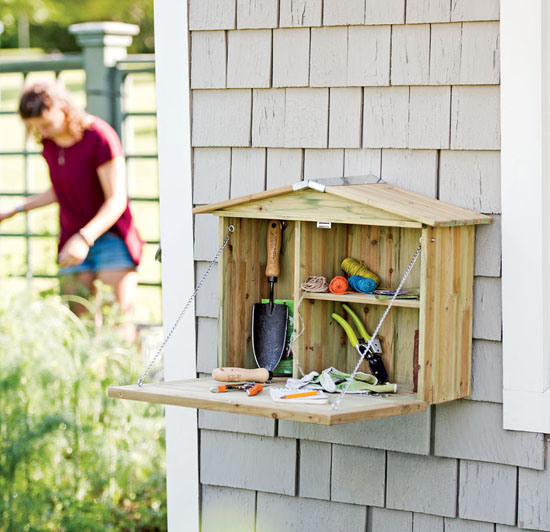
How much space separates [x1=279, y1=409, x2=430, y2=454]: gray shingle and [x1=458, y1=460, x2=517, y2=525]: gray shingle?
0.43 feet

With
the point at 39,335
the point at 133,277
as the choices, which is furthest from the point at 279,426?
the point at 133,277

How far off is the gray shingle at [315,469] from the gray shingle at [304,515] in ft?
0.10

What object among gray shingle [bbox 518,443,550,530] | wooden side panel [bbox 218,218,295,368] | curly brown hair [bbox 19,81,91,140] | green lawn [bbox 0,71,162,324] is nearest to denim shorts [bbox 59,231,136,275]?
green lawn [bbox 0,71,162,324]

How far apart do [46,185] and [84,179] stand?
4.12m

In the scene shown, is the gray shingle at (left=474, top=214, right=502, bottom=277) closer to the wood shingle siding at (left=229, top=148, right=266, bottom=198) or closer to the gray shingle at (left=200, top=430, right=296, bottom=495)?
the wood shingle siding at (left=229, top=148, right=266, bottom=198)

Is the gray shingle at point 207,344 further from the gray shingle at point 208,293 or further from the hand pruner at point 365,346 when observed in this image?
the hand pruner at point 365,346

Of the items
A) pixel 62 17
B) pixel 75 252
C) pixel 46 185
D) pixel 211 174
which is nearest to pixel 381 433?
pixel 211 174

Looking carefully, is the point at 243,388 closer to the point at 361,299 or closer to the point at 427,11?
the point at 361,299

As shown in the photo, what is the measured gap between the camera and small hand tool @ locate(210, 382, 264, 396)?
93.5 inches

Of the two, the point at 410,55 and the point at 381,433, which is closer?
the point at 410,55

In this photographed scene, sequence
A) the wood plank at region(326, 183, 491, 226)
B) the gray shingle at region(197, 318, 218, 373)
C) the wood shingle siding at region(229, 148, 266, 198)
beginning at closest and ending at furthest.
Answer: the wood plank at region(326, 183, 491, 226) → the wood shingle siding at region(229, 148, 266, 198) → the gray shingle at region(197, 318, 218, 373)

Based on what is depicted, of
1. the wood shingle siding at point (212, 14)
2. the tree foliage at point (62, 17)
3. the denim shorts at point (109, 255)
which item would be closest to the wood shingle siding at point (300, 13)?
the wood shingle siding at point (212, 14)

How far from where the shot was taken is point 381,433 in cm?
266

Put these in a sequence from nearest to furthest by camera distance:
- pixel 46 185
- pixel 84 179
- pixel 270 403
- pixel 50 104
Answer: pixel 270 403 → pixel 50 104 → pixel 84 179 → pixel 46 185
